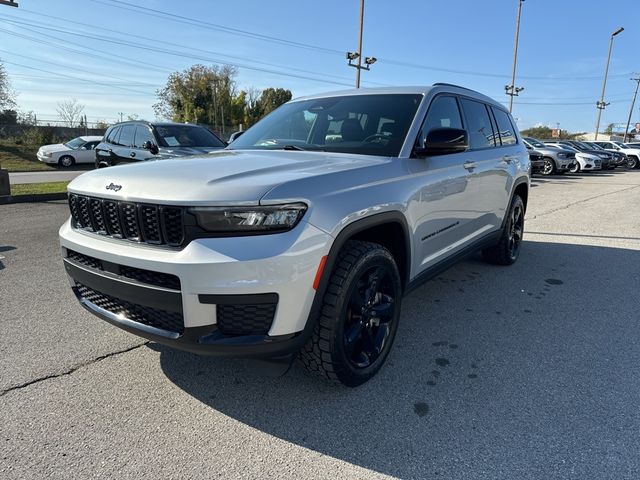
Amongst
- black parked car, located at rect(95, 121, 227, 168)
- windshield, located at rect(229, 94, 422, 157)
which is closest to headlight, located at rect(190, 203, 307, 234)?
windshield, located at rect(229, 94, 422, 157)

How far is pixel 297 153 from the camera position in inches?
122

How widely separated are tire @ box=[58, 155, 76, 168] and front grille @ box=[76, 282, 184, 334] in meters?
22.7

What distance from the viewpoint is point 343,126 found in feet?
11.3

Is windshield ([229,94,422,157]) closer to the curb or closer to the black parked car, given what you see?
the black parked car

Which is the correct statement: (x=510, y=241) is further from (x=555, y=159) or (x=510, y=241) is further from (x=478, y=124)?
(x=555, y=159)

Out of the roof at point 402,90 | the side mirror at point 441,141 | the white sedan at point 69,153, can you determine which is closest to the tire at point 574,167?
the roof at point 402,90

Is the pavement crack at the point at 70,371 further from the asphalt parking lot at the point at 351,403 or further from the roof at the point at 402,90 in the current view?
the roof at the point at 402,90

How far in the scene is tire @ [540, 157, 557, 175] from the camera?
19969 mm

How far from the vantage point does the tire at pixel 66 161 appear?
867 inches

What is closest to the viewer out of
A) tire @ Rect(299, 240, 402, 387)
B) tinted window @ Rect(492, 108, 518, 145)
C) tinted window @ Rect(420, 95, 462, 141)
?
tire @ Rect(299, 240, 402, 387)

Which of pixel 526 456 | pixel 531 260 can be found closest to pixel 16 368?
pixel 526 456

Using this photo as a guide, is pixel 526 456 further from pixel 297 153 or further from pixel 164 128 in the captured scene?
pixel 164 128

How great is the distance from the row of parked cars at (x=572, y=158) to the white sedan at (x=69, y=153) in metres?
20.7

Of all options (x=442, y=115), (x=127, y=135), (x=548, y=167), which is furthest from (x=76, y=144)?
(x=442, y=115)
